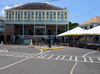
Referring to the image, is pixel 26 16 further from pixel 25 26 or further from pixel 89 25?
pixel 89 25

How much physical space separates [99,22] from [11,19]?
23.4 m

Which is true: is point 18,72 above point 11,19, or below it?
below

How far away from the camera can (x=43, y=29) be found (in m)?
44.6

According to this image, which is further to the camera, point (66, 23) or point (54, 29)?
point (54, 29)

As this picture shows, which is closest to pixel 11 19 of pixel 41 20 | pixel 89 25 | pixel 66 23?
pixel 41 20

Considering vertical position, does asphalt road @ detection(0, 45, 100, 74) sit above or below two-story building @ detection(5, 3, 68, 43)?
below

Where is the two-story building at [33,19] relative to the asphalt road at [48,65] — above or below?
above

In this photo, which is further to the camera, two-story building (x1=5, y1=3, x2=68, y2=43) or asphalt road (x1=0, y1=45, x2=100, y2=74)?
two-story building (x1=5, y1=3, x2=68, y2=43)

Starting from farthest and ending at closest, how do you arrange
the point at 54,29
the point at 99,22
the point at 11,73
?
1. the point at 54,29
2. the point at 99,22
3. the point at 11,73

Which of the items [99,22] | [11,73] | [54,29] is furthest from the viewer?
[54,29]

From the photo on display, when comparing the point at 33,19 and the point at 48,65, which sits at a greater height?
the point at 33,19

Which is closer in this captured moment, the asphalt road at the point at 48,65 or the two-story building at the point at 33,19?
the asphalt road at the point at 48,65

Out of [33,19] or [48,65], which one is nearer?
[48,65]

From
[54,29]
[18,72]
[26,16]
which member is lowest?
[18,72]
